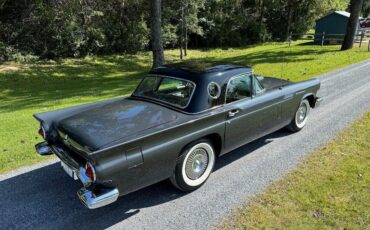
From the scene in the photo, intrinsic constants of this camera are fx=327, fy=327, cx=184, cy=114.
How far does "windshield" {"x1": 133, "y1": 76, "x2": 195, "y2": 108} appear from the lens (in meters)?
4.57

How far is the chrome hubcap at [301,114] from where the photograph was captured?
20.8 feet

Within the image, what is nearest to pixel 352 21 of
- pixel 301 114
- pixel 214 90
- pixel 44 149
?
pixel 301 114

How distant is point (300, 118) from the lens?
6.43 metres

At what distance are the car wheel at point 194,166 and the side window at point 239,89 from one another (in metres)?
0.84

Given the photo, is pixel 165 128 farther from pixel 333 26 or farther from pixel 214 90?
pixel 333 26

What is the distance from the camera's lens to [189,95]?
453 cm

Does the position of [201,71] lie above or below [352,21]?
below

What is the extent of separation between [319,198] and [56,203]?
3.30 m

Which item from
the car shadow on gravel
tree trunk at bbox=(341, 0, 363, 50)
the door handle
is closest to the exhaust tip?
the car shadow on gravel

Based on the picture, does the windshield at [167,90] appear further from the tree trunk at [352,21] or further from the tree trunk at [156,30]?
the tree trunk at [352,21]

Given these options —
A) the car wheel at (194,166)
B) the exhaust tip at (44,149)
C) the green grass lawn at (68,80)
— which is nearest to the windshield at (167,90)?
the car wheel at (194,166)

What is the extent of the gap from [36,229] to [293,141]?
439 centimetres

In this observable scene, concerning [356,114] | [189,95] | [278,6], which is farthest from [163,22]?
[189,95]

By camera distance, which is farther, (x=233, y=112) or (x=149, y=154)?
(x=233, y=112)
